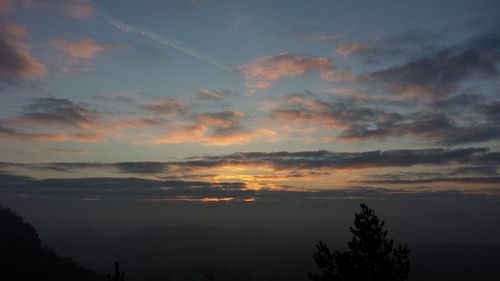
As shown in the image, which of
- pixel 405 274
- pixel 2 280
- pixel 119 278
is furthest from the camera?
pixel 2 280

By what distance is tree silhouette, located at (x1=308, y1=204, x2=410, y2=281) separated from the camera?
77.7 feet

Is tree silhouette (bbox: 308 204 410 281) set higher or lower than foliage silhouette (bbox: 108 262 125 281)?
higher

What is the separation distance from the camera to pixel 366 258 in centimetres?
2442

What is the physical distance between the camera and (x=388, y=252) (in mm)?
23922

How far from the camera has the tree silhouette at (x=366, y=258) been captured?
23688 millimetres

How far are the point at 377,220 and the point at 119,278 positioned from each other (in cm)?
1807

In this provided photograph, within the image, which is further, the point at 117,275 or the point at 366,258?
the point at 117,275

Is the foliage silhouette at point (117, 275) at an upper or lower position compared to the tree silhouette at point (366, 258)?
lower

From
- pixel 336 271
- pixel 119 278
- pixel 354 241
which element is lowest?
pixel 119 278

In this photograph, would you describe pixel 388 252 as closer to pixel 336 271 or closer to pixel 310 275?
pixel 336 271

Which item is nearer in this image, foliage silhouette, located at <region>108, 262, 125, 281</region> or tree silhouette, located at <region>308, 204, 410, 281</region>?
tree silhouette, located at <region>308, 204, 410, 281</region>

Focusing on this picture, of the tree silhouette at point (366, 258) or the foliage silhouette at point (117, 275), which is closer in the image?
the tree silhouette at point (366, 258)

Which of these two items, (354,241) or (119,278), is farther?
Result: (119,278)

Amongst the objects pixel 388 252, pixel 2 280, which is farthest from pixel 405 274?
pixel 2 280
